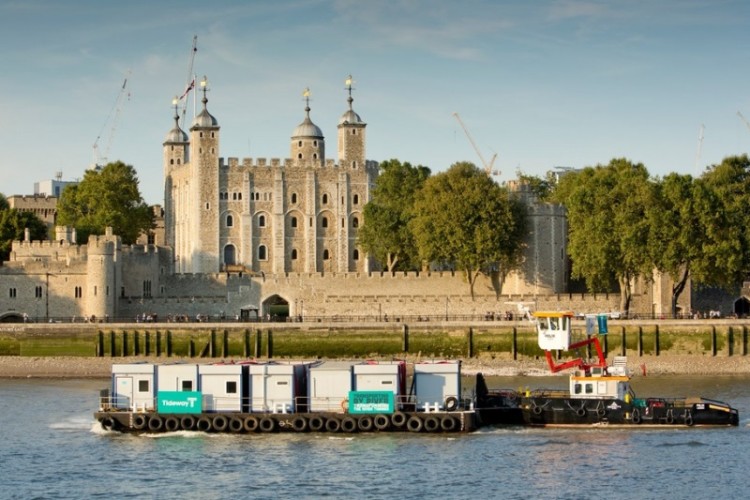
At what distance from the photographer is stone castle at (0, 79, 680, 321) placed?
95625 millimetres

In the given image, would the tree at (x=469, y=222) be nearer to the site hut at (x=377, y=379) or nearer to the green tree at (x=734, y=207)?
the green tree at (x=734, y=207)

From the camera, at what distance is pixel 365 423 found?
58500 mm

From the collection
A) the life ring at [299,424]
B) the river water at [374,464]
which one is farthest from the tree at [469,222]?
the life ring at [299,424]

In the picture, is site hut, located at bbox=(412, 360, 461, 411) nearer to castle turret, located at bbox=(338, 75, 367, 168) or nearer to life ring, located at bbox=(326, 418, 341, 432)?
life ring, located at bbox=(326, 418, 341, 432)

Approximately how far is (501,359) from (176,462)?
3493 centimetres

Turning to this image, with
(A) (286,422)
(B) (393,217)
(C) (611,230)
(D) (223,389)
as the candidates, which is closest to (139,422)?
(D) (223,389)

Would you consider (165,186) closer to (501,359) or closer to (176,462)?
(501,359)

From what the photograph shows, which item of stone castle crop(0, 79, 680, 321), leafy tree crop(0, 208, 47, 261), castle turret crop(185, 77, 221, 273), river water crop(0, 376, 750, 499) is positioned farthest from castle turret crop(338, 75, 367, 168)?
river water crop(0, 376, 750, 499)

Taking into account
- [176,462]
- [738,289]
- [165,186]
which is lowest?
[176,462]

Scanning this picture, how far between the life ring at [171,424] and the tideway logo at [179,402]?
1.28 feet

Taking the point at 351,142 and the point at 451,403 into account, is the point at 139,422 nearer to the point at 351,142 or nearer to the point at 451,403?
the point at 451,403

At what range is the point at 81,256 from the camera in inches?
3777

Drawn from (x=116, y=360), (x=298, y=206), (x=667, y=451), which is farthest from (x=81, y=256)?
(x=667, y=451)

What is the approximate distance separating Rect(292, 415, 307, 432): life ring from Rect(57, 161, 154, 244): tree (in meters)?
62.4
